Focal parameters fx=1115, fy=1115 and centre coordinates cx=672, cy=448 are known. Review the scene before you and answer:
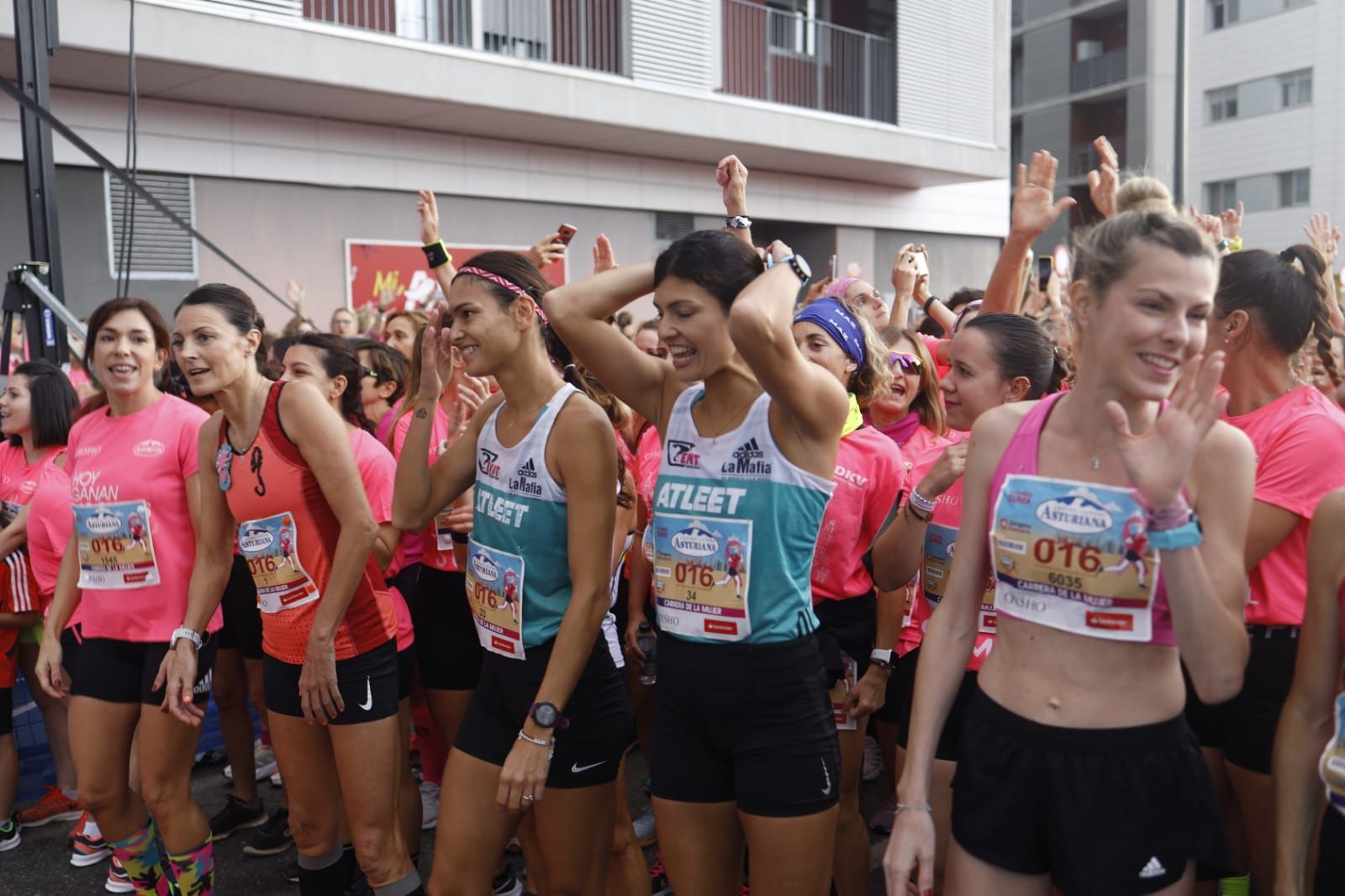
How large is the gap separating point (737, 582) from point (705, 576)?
3.3 inches

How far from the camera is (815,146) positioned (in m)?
16.2

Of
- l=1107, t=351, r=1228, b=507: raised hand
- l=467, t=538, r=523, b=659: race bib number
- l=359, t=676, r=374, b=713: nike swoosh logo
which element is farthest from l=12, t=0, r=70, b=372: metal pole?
l=1107, t=351, r=1228, b=507: raised hand

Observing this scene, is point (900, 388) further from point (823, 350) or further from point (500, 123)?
point (500, 123)

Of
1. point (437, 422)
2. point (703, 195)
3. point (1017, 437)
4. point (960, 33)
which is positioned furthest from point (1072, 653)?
point (960, 33)

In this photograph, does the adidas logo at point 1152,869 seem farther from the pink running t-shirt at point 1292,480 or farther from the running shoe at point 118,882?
the running shoe at point 118,882

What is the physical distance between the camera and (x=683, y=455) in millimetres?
2836

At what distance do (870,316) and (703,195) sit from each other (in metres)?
11.4

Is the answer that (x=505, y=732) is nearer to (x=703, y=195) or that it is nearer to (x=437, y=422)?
(x=437, y=422)

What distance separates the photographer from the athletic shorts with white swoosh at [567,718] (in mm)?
3047

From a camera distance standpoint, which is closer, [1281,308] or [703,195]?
[1281,308]

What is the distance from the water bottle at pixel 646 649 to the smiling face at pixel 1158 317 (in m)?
2.87

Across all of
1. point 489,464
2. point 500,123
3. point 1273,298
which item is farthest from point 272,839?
point 500,123

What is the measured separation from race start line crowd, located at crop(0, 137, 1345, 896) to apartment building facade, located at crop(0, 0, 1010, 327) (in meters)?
7.44

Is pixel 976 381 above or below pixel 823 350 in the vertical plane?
below
